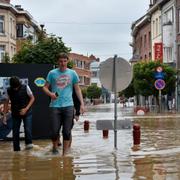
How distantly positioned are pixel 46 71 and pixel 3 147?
7.65 ft

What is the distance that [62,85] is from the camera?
11797 millimetres

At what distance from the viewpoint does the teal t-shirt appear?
1175cm

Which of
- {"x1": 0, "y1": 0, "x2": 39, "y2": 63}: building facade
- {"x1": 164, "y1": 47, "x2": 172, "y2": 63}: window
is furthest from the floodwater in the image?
{"x1": 0, "y1": 0, "x2": 39, "y2": 63}: building facade

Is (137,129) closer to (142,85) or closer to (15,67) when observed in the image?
(15,67)

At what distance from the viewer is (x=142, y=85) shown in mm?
52562

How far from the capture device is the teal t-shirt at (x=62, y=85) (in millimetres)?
11750

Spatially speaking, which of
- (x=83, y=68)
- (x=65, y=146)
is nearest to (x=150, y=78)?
(x=65, y=146)

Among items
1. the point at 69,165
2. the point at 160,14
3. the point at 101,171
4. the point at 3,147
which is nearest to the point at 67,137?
the point at 69,165

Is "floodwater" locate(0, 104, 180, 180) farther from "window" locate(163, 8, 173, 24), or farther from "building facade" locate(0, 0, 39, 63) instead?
"building facade" locate(0, 0, 39, 63)

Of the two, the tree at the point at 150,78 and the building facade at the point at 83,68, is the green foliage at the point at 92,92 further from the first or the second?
the tree at the point at 150,78

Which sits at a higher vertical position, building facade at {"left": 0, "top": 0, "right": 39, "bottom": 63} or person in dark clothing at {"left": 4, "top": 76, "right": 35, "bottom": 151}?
building facade at {"left": 0, "top": 0, "right": 39, "bottom": 63}

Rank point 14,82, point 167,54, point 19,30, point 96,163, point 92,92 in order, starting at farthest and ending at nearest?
point 92,92, point 19,30, point 167,54, point 14,82, point 96,163

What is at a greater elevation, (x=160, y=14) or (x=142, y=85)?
(x=160, y=14)

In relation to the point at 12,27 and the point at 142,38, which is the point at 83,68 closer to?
the point at 142,38
